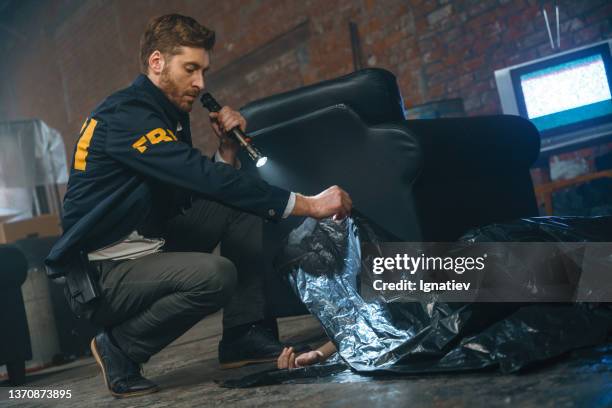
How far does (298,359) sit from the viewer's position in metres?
1.95

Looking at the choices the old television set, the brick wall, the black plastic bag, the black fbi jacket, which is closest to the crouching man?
the black fbi jacket

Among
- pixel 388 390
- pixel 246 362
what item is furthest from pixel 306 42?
pixel 388 390

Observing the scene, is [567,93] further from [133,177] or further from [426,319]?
[133,177]

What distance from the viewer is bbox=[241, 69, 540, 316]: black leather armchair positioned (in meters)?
2.04

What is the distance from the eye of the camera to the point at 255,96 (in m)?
6.29

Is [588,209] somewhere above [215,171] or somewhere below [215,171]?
below

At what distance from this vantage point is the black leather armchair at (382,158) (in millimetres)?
2045

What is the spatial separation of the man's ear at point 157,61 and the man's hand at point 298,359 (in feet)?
3.07

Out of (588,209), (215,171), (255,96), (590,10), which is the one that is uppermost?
(255,96)

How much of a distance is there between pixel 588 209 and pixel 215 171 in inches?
95.1

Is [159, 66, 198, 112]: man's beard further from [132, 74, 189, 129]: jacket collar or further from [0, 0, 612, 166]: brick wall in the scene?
[0, 0, 612, 166]: brick wall

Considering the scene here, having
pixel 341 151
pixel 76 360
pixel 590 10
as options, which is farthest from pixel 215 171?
pixel 590 10

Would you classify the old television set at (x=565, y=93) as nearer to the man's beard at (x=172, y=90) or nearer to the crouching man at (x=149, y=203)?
the crouching man at (x=149, y=203)

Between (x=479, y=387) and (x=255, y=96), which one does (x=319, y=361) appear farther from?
(x=255, y=96)
